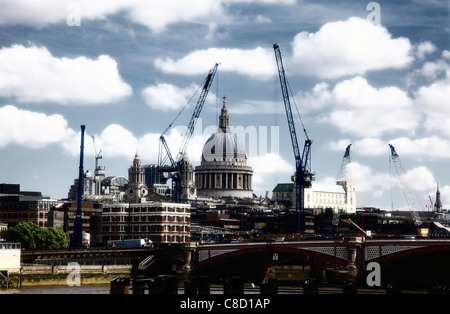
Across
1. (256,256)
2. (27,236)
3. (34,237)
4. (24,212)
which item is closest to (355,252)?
(256,256)

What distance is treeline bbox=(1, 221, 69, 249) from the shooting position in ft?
488

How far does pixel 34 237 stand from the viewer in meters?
151

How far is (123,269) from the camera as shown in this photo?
5256 inches

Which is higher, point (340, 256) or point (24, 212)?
point (24, 212)

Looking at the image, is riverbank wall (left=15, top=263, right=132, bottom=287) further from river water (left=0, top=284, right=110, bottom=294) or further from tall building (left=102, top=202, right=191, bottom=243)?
Answer: tall building (left=102, top=202, right=191, bottom=243)

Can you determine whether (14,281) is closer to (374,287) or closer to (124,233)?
(374,287)

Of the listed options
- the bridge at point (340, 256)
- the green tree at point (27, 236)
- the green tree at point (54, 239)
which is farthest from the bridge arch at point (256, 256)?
the green tree at point (27, 236)

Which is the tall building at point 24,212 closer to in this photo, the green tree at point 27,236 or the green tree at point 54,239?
the green tree at point 54,239

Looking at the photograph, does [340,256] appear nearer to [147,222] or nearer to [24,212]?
[147,222]

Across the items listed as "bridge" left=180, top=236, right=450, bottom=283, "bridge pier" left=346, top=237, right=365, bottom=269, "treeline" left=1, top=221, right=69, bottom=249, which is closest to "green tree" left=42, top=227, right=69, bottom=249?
"treeline" left=1, top=221, right=69, bottom=249

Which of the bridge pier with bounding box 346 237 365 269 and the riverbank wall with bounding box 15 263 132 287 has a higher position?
the bridge pier with bounding box 346 237 365 269
